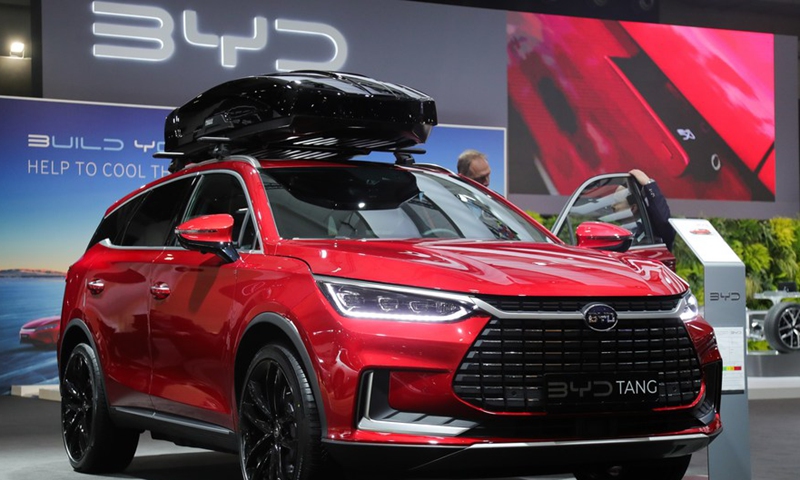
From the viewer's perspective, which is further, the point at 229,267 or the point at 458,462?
the point at 229,267

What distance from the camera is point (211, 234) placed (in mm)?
5809

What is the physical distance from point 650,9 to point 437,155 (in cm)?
776

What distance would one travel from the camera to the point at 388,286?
491cm

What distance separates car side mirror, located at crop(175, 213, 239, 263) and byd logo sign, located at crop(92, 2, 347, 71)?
851 centimetres

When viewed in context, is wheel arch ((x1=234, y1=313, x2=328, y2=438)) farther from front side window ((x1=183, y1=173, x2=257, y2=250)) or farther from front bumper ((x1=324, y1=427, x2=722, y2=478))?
front side window ((x1=183, y1=173, x2=257, y2=250))

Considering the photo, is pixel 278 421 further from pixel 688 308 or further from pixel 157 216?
pixel 157 216

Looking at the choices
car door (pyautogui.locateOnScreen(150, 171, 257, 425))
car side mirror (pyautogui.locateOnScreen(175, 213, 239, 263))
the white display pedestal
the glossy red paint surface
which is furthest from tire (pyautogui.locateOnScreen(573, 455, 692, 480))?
car side mirror (pyautogui.locateOnScreen(175, 213, 239, 263))

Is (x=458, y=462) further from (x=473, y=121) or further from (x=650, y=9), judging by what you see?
(x=650, y=9)

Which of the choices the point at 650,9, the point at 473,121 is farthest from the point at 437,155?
the point at 650,9

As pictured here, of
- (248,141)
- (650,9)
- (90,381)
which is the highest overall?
(650,9)

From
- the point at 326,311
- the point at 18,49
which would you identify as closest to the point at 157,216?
the point at 326,311

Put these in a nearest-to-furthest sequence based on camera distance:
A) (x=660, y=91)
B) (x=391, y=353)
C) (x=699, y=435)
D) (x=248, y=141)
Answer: (x=391, y=353)
(x=699, y=435)
(x=248, y=141)
(x=660, y=91)

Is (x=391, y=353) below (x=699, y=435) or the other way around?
the other way around

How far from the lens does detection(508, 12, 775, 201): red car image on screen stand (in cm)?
1614
